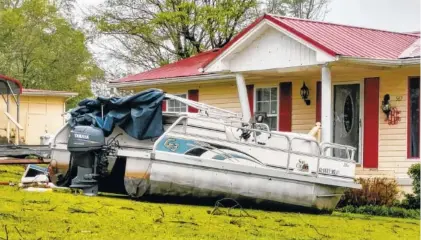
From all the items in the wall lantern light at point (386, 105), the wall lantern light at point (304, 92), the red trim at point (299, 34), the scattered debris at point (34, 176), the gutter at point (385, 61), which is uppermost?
the red trim at point (299, 34)

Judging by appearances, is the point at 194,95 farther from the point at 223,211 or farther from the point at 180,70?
the point at 223,211

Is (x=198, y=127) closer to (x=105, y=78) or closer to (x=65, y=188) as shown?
(x=65, y=188)

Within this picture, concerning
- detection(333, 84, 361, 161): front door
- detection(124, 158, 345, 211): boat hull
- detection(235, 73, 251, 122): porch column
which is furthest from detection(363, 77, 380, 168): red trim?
detection(124, 158, 345, 211): boat hull

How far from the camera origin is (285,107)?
20859 millimetres

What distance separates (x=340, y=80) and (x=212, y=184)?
21.7 ft

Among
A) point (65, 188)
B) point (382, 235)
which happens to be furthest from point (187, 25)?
point (382, 235)

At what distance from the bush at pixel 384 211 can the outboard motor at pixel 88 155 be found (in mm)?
5037

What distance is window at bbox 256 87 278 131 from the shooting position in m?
21.2

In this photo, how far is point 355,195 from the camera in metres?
17.1

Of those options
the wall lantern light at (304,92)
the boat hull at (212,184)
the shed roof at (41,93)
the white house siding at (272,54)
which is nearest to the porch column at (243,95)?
the white house siding at (272,54)

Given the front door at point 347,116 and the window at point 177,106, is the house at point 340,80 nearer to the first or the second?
the front door at point 347,116

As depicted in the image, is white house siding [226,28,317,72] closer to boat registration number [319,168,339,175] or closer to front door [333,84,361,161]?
front door [333,84,361,161]

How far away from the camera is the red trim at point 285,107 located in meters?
20.8

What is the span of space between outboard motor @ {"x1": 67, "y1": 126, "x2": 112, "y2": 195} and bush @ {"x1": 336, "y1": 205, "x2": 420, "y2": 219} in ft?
16.5
